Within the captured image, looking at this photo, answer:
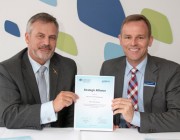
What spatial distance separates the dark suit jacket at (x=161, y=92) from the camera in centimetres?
204

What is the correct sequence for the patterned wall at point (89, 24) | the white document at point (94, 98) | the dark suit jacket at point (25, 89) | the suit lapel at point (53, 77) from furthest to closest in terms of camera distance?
the patterned wall at point (89, 24) < the suit lapel at point (53, 77) < the dark suit jacket at point (25, 89) < the white document at point (94, 98)

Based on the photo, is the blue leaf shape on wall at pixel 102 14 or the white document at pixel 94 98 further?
the blue leaf shape on wall at pixel 102 14

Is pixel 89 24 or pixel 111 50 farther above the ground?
pixel 89 24

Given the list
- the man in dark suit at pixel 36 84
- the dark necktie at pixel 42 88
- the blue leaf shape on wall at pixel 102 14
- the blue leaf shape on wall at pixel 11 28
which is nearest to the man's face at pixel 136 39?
the man in dark suit at pixel 36 84

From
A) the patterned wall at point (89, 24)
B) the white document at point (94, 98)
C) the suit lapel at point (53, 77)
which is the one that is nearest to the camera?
the white document at point (94, 98)

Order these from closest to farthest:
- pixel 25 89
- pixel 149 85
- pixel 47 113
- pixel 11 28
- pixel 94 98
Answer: pixel 94 98
pixel 47 113
pixel 25 89
pixel 149 85
pixel 11 28

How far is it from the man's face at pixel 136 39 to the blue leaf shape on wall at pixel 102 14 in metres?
1.06

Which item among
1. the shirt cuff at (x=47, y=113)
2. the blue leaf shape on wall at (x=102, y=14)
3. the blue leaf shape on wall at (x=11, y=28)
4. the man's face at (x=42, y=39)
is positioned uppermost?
the blue leaf shape on wall at (x=102, y=14)

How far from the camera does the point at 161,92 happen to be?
230cm

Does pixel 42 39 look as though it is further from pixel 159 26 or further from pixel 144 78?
pixel 159 26


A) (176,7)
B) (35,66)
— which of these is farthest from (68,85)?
(176,7)

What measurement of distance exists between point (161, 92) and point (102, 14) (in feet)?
4.87

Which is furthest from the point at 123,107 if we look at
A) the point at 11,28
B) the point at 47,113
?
the point at 11,28

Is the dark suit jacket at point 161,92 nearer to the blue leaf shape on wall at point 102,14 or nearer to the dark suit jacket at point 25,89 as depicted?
the dark suit jacket at point 25,89
